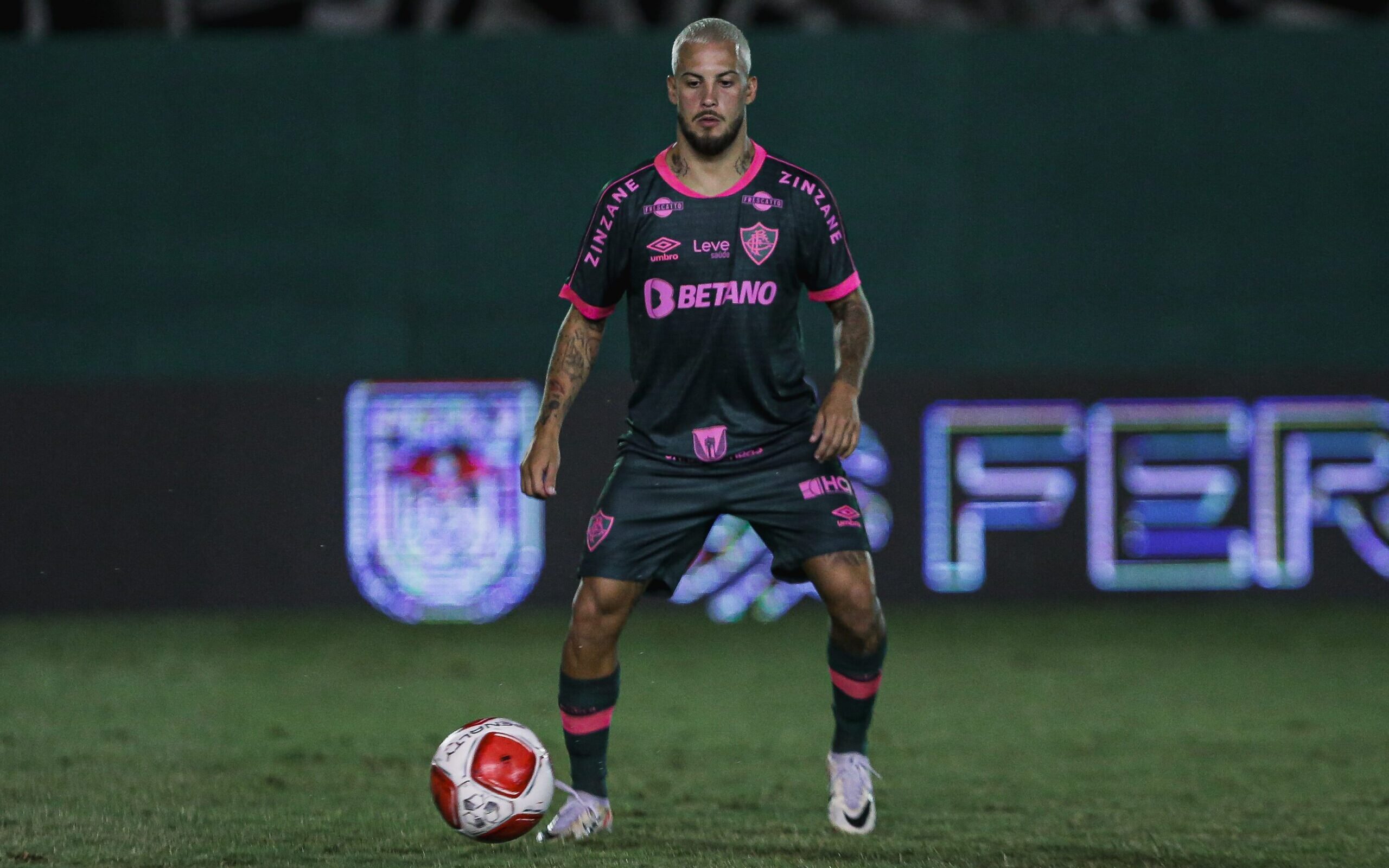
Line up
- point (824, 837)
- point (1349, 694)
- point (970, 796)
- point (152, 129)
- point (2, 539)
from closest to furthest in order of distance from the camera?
point (824, 837)
point (970, 796)
point (1349, 694)
point (2, 539)
point (152, 129)

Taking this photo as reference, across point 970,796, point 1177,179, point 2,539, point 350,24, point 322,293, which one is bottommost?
point 970,796

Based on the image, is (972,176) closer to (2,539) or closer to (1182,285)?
(1182,285)

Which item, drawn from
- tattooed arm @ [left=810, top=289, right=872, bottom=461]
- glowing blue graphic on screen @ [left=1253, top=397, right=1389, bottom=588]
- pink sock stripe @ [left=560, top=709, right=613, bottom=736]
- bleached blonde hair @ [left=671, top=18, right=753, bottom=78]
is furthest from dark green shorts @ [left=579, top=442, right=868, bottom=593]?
glowing blue graphic on screen @ [left=1253, top=397, right=1389, bottom=588]

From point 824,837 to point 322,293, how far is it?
728cm

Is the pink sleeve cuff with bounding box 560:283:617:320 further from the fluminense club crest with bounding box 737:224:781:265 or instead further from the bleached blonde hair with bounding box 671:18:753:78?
the bleached blonde hair with bounding box 671:18:753:78

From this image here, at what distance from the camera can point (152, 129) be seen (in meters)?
10.8

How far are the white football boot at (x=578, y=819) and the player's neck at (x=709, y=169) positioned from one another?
1.54 meters

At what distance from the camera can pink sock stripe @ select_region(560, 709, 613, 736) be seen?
4523 mm

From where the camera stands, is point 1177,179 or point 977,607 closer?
point 977,607

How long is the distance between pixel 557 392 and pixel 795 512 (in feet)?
2.25

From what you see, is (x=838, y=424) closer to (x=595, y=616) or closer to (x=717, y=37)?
(x=595, y=616)

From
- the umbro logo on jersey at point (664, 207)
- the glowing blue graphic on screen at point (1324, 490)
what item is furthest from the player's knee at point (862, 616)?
the glowing blue graphic on screen at point (1324, 490)

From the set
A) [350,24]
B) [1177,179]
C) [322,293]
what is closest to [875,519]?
[1177,179]

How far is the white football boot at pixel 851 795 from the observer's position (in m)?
4.50
